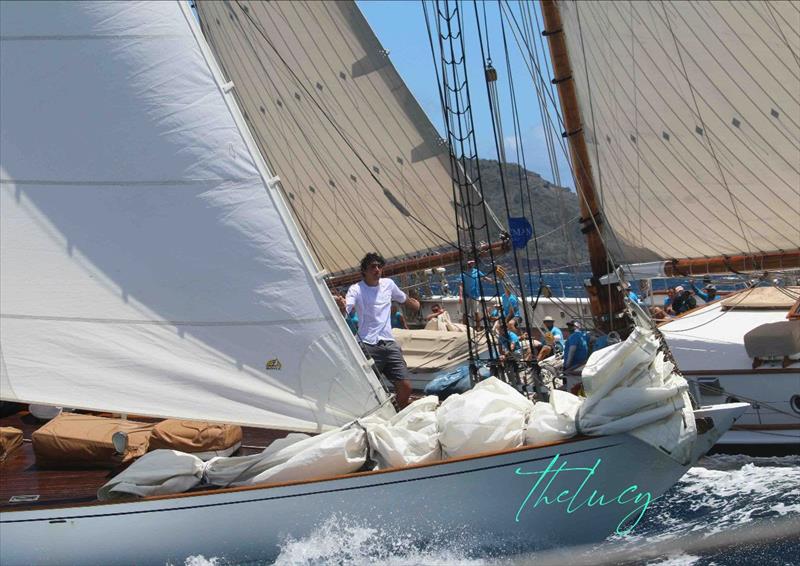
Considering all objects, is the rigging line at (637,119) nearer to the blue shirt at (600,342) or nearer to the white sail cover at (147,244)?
the blue shirt at (600,342)

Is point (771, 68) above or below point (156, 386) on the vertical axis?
above

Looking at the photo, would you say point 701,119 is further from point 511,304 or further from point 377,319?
point 377,319

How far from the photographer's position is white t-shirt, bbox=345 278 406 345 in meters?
10.9

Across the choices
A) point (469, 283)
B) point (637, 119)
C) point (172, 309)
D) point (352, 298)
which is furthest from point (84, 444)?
point (637, 119)

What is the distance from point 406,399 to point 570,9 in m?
6.53

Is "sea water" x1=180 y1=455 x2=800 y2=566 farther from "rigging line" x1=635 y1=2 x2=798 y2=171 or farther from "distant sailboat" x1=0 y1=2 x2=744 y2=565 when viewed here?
"rigging line" x1=635 y1=2 x2=798 y2=171

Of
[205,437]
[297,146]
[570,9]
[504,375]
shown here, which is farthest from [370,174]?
[205,437]

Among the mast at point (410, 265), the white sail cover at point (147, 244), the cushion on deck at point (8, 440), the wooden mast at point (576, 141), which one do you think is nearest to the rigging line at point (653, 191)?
the wooden mast at point (576, 141)

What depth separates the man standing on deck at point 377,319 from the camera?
35.3 feet

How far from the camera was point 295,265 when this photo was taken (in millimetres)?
8359

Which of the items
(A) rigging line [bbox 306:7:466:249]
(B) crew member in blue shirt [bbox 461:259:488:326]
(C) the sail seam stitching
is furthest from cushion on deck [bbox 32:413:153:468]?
(A) rigging line [bbox 306:7:466:249]

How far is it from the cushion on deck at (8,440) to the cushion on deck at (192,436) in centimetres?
146

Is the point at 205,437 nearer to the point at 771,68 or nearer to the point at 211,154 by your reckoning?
the point at 211,154

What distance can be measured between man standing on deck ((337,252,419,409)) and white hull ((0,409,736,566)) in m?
2.72
